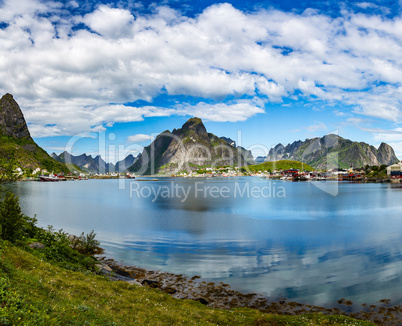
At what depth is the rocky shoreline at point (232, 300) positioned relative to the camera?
24203 mm

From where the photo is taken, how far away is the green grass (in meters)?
11.6

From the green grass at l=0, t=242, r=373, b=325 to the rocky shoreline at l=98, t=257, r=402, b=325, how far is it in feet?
10.2

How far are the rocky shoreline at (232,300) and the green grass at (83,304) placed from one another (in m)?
3.11

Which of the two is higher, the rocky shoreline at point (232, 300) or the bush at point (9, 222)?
the bush at point (9, 222)

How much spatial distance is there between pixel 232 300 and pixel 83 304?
53.7 feet

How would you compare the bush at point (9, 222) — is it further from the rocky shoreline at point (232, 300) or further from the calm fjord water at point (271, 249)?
the calm fjord water at point (271, 249)

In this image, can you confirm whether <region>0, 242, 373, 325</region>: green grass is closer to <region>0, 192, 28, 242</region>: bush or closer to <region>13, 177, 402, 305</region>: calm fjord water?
<region>0, 192, 28, 242</region>: bush

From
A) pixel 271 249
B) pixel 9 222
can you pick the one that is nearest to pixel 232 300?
pixel 271 249

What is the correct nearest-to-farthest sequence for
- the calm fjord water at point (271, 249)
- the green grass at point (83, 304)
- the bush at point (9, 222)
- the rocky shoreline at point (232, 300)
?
1. the green grass at point (83, 304)
2. the rocky shoreline at point (232, 300)
3. the bush at point (9, 222)
4. the calm fjord water at point (271, 249)

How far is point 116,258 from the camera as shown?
4103cm

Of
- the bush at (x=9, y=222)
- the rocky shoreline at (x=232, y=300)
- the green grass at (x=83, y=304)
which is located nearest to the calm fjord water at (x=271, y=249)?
the rocky shoreline at (x=232, y=300)

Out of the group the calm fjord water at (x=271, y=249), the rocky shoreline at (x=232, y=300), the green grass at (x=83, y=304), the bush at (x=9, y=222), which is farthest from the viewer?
the calm fjord water at (x=271, y=249)

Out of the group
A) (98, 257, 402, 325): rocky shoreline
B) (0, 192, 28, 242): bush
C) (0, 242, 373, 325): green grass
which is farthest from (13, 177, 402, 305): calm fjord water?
(0, 192, 28, 242): bush

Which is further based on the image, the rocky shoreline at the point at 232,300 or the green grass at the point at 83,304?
the rocky shoreline at the point at 232,300
